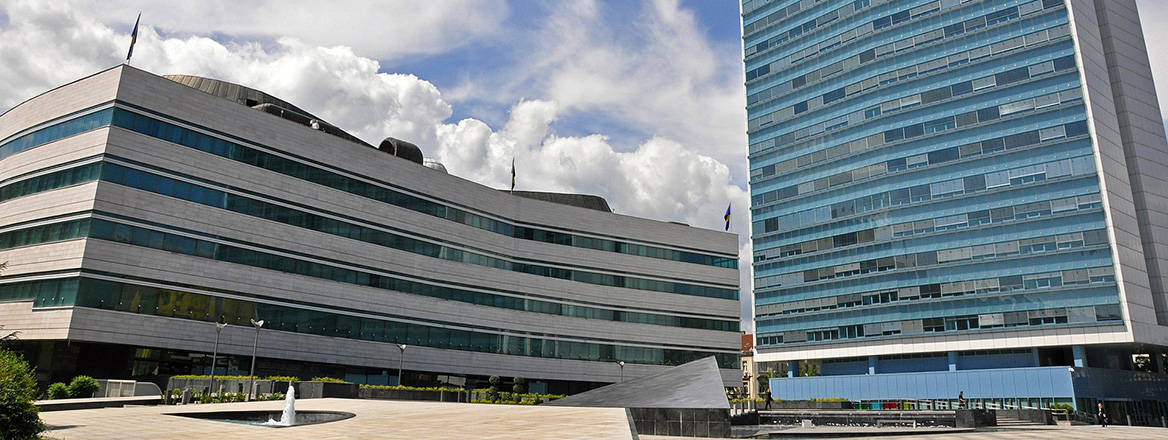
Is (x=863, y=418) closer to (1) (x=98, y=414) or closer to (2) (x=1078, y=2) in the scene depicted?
(1) (x=98, y=414)

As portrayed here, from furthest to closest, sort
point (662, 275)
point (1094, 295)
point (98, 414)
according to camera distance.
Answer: point (662, 275) < point (1094, 295) < point (98, 414)

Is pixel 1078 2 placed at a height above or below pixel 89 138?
above

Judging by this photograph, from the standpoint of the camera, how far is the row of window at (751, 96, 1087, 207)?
197ft

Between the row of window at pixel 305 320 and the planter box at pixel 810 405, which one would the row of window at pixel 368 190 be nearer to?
the row of window at pixel 305 320

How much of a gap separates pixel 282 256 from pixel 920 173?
56.2 meters

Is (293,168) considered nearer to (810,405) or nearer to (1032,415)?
(810,405)

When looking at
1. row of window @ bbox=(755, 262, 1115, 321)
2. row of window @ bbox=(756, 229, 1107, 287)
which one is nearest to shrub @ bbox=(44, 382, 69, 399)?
row of window @ bbox=(755, 262, 1115, 321)

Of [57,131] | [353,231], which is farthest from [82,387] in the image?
[353,231]

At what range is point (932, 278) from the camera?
64.9m

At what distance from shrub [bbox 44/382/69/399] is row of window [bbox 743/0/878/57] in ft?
236

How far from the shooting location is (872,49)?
72.4m

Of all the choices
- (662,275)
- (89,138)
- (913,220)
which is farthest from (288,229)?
(913,220)

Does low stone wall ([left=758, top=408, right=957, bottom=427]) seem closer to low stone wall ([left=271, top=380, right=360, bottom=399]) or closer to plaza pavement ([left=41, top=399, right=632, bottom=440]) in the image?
low stone wall ([left=271, top=380, right=360, bottom=399])

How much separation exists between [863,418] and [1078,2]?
4511cm
